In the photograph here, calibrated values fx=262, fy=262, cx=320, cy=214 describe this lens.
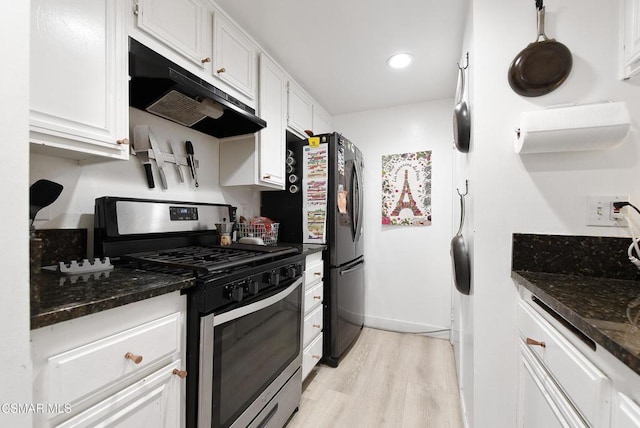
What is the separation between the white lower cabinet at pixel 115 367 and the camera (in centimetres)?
61

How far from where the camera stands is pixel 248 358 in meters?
1.16

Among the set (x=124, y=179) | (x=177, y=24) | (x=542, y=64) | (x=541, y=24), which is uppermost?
(x=177, y=24)

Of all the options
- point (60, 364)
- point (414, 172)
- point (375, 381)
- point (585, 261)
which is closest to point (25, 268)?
point (60, 364)

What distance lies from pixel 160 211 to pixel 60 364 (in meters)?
0.91

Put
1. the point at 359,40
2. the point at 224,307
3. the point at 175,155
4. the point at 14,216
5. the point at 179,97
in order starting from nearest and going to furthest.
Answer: the point at 14,216 < the point at 224,307 < the point at 179,97 < the point at 175,155 < the point at 359,40

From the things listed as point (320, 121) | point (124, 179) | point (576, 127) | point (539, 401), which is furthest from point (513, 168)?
point (320, 121)

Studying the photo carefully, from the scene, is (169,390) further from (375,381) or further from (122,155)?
(375,381)

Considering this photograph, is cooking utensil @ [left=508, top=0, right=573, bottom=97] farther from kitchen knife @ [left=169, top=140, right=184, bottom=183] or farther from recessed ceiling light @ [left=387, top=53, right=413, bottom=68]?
kitchen knife @ [left=169, top=140, right=184, bottom=183]

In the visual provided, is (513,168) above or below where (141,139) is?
below

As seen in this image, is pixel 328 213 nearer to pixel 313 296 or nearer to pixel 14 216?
pixel 313 296

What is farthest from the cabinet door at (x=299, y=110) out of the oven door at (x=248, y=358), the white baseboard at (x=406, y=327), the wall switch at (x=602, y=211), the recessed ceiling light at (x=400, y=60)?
the white baseboard at (x=406, y=327)

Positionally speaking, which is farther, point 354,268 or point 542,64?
point 354,268

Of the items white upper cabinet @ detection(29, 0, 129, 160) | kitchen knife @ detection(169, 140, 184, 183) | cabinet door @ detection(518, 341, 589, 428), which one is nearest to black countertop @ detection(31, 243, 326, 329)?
white upper cabinet @ detection(29, 0, 129, 160)

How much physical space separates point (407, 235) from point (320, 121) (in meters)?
1.48
